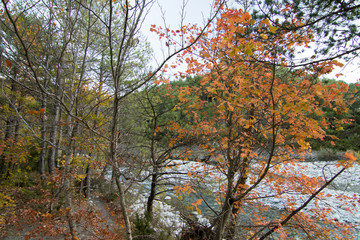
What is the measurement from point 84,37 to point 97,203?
630 cm

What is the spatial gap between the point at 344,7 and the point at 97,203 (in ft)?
30.0

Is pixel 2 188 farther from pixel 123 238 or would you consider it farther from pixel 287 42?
pixel 287 42

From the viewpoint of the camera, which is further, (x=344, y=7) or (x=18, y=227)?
(x=18, y=227)

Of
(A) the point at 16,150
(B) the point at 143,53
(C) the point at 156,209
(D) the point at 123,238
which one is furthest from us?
(B) the point at 143,53

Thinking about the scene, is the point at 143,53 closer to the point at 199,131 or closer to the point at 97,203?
the point at 199,131

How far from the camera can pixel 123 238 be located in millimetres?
4703

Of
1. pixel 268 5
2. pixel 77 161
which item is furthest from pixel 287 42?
pixel 77 161

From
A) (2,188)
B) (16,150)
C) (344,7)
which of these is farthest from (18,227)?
(344,7)

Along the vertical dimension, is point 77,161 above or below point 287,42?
below

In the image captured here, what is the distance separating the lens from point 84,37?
5.36 m

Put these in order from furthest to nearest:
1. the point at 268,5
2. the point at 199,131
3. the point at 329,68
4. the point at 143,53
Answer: the point at 143,53 → the point at 199,131 → the point at 268,5 → the point at 329,68

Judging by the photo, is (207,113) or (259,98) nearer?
(259,98)

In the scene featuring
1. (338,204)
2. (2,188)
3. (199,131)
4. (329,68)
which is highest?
(329,68)

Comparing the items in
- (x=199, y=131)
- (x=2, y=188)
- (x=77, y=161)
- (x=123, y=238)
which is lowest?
(x=123, y=238)
